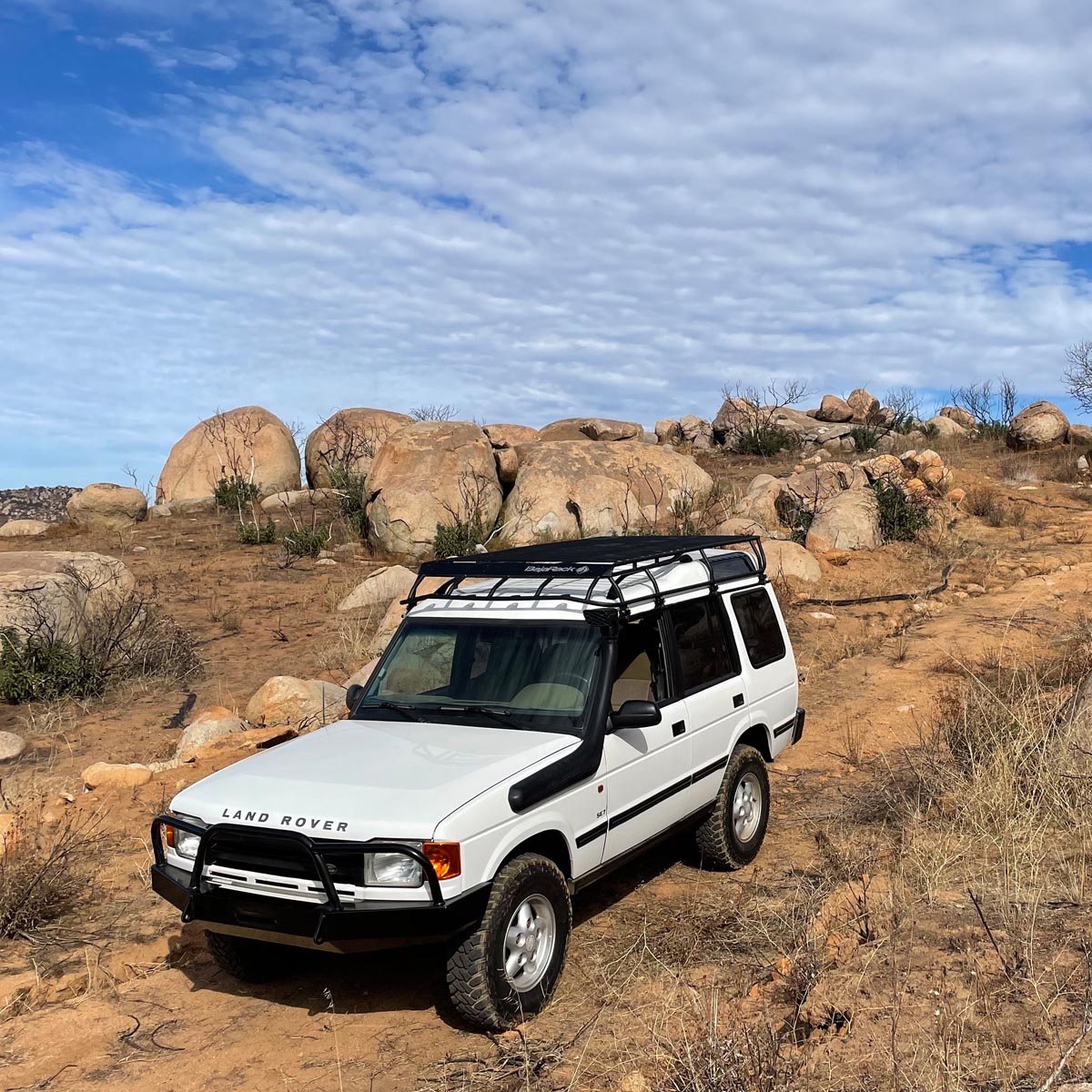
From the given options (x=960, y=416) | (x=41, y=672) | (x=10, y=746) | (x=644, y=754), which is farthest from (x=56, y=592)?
(x=960, y=416)

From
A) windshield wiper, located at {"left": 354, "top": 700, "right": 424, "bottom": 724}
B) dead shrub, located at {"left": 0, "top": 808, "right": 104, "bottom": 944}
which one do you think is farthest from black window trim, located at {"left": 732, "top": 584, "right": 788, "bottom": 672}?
dead shrub, located at {"left": 0, "top": 808, "right": 104, "bottom": 944}

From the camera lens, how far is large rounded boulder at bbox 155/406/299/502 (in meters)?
25.8

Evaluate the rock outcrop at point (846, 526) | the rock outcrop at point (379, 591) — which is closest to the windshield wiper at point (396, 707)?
the rock outcrop at point (379, 591)

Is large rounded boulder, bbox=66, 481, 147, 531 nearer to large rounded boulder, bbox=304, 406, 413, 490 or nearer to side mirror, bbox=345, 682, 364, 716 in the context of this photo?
large rounded boulder, bbox=304, 406, 413, 490

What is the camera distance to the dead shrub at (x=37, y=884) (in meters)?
6.18

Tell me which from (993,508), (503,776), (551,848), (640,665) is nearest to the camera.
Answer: (503,776)

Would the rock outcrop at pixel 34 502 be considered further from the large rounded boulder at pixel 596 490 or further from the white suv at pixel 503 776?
the white suv at pixel 503 776

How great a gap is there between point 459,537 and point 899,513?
7.84m

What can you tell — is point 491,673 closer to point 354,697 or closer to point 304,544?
point 354,697

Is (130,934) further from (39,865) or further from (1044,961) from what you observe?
(1044,961)

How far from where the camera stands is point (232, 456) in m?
26.2

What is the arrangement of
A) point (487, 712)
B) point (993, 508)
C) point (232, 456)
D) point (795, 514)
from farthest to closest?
point (232, 456), point (993, 508), point (795, 514), point (487, 712)

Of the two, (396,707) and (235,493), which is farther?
(235,493)

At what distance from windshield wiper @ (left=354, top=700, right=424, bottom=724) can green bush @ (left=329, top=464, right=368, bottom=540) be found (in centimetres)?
1352
